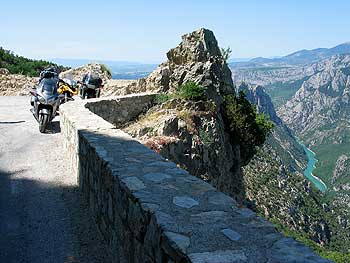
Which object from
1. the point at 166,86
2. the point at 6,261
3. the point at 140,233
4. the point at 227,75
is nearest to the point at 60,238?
the point at 6,261

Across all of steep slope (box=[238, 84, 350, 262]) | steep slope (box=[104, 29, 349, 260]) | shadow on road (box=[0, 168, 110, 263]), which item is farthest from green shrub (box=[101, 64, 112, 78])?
shadow on road (box=[0, 168, 110, 263])

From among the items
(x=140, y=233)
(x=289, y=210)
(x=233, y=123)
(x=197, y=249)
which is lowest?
(x=289, y=210)

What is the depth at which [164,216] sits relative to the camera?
2.87m

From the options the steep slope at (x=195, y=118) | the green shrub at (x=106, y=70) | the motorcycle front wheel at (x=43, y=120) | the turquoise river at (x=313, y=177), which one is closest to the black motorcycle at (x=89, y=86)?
the steep slope at (x=195, y=118)

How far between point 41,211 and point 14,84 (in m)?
16.4

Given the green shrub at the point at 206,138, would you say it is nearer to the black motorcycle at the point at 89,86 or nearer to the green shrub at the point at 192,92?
the green shrub at the point at 192,92

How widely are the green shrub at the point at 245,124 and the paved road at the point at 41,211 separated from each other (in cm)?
785

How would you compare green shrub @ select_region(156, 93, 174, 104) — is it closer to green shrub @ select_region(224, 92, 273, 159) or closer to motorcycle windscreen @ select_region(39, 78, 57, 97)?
green shrub @ select_region(224, 92, 273, 159)

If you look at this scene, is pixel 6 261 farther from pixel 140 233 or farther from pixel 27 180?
pixel 27 180

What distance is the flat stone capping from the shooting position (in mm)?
2408

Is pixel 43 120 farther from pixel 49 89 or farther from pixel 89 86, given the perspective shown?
pixel 89 86

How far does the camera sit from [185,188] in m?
3.54

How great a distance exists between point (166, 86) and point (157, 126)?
3.42 metres

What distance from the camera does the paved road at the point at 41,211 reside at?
4434mm
